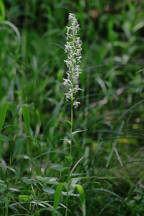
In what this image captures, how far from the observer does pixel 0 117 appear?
151 cm

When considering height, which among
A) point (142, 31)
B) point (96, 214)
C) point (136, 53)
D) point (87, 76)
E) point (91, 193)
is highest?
point (142, 31)

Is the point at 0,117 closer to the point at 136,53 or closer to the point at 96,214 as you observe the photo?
the point at 96,214

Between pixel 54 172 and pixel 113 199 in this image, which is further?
pixel 54 172

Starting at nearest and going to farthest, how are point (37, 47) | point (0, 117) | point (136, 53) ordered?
1. point (0, 117)
2. point (37, 47)
3. point (136, 53)

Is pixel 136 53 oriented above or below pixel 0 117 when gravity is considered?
above

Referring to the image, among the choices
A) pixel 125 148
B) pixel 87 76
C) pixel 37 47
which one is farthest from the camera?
pixel 37 47

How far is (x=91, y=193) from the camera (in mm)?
1704

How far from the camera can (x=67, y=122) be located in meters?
2.20

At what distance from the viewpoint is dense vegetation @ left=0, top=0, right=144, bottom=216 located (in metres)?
1.61

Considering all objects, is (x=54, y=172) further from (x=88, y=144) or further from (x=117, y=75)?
(x=117, y=75)

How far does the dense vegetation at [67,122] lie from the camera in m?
1.61

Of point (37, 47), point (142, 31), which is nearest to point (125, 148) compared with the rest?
point (37, 47)

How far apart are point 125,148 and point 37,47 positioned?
1472 millimetres

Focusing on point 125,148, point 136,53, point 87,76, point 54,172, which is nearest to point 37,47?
point 87,76
